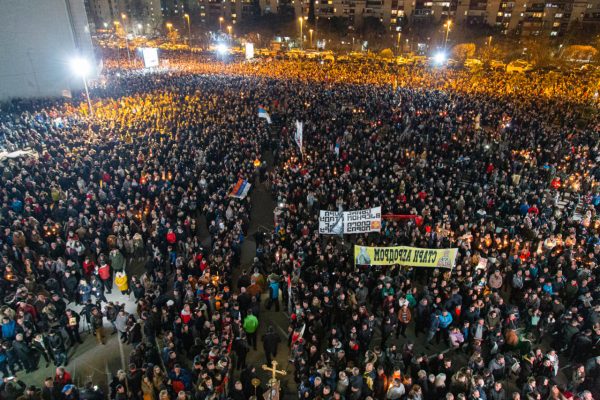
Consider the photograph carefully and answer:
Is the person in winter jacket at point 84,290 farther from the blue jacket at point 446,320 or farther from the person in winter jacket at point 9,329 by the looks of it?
the blue jacket at point 446,320

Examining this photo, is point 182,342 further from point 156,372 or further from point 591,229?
point 591,229

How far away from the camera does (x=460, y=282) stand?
10.1m

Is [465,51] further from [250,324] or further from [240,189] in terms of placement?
[250,324]

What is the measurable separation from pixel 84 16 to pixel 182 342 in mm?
39250

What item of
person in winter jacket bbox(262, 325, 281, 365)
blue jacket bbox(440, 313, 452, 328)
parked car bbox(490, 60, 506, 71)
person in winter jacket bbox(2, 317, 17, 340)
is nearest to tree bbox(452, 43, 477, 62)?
parked car bbox(490, 60, 506, 71)

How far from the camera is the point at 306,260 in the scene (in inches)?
430

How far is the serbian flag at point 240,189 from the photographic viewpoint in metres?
14.7

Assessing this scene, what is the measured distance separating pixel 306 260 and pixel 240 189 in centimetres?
504

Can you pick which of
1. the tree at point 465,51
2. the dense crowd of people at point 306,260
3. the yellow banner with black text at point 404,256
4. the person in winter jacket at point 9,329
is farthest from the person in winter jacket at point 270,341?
the tree at point 465,51

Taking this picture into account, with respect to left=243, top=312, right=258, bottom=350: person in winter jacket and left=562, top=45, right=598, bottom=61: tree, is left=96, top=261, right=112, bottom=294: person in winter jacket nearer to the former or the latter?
left=243, top=312, right=258, bottom=350: person in winter jacket

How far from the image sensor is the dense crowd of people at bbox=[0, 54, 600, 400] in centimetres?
782

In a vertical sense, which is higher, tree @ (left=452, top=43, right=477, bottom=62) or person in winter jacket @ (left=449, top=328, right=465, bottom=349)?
person in winter jacket @ (left=449, top=328, right=465, bottom=349)

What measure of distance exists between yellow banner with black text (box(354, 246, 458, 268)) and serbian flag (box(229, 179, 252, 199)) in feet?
19.0

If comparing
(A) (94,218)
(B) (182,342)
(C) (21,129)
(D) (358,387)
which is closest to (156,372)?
(B) (182,342)
